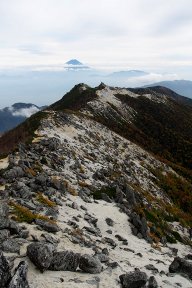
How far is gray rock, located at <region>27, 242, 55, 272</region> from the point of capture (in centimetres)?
1889

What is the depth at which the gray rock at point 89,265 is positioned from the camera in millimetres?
20359

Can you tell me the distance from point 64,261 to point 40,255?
4.99ft

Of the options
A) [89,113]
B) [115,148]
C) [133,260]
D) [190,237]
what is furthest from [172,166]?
[133,260]

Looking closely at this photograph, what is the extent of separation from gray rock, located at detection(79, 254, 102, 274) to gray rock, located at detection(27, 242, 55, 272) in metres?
1.91

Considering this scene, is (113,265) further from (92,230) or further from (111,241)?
(92,230)

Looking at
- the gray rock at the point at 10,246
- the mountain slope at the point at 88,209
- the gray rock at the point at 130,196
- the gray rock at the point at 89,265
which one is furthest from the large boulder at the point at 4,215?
the gray rock at the point at 130,196

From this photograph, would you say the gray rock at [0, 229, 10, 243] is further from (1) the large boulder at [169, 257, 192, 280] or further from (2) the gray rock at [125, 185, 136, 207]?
(2) the gray rock at [125, 185, 136, 207]

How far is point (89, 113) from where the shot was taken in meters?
96.8

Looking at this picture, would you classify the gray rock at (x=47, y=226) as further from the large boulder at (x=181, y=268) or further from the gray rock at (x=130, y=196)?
the gray rock at (x=130, y=196)

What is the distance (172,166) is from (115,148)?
51.2ft

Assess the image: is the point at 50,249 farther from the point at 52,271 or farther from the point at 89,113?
the point at 89,113

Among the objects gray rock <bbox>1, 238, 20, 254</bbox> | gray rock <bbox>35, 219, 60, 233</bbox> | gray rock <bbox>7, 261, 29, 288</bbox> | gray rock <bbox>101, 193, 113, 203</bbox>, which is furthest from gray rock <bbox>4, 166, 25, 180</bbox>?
gray rock <bbox>7, 261, 29, 288</bbox>

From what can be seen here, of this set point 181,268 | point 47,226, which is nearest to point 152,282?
point 181,268

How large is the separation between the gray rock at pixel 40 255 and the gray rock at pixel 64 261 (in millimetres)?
416
